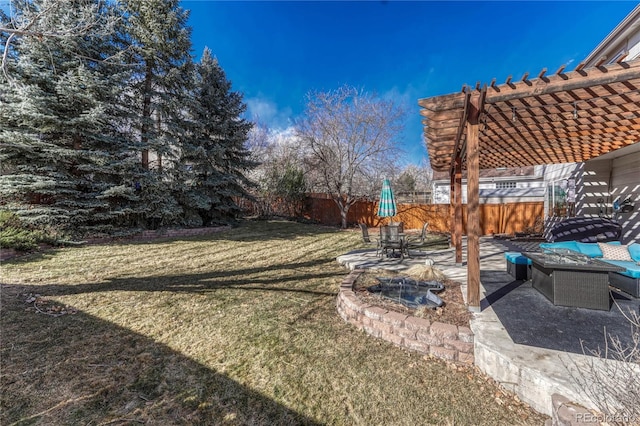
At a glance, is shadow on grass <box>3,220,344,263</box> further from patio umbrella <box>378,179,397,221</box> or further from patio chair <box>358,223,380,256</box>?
patio umbrella <box>378,179,397,221</box>

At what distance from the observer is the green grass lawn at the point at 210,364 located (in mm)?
2076

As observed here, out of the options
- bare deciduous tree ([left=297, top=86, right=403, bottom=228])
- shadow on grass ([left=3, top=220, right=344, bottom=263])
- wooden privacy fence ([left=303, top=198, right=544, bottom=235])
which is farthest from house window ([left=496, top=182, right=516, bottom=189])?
shadow on grass ([left=3, top=220, right=344, bottom=263])

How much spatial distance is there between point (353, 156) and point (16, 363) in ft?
44.7

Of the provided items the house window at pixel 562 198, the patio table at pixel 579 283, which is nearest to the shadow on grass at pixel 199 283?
the patio table at pixel 579 283

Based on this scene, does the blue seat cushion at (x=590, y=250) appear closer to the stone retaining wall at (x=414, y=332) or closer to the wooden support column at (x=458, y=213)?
the wooden support column at (x=458, y=213)

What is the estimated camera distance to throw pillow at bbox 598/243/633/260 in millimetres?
4363

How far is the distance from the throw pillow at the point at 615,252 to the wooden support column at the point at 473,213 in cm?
305

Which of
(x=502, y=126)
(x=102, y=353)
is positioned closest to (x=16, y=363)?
(x=102, y=353)

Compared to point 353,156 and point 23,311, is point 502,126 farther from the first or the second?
point 353,156

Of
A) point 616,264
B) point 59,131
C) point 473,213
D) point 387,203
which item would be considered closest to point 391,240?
point 387,203

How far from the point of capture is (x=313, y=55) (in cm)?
1683

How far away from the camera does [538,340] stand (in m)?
2.58

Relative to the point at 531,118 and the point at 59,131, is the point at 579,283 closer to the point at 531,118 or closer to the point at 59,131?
the point at 531,118

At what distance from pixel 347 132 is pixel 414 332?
12828 millimetres
